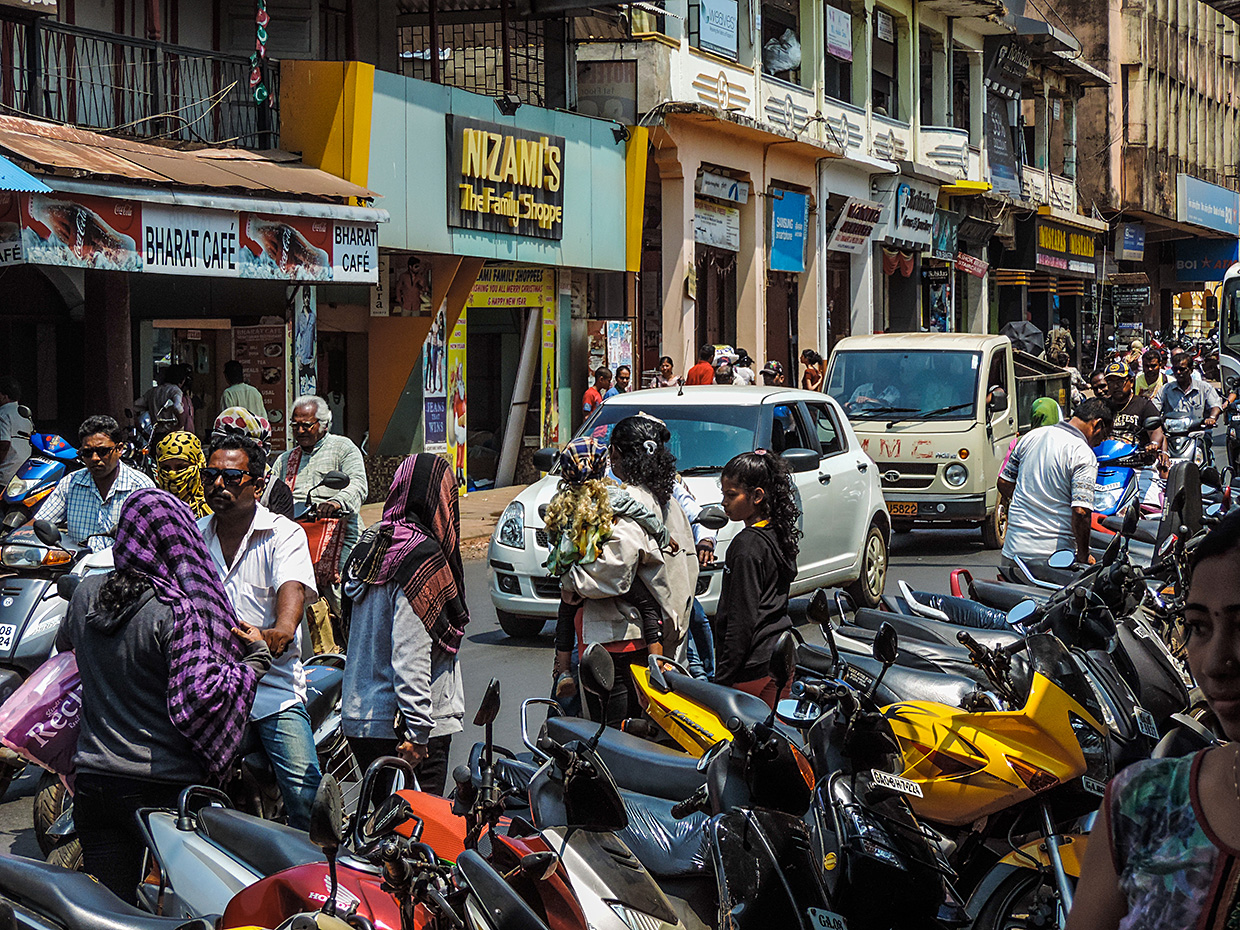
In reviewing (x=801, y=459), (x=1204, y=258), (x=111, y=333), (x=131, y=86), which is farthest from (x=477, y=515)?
(x=1204, y=258)

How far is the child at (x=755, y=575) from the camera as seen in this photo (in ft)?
19.1

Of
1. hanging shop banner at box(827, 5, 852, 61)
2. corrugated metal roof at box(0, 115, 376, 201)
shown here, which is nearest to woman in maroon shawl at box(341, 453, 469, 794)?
corrugated metal roof at box(0, 115, 376, 201)

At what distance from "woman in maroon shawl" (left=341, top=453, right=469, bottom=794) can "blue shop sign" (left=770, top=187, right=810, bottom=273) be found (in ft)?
70.2

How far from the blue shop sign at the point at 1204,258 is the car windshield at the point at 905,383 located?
39.8 metres

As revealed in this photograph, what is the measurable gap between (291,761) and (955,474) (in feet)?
36.0

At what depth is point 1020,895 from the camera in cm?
410

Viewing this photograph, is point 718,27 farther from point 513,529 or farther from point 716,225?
point 513,529

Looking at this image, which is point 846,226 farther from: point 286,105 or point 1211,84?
point 1211,84

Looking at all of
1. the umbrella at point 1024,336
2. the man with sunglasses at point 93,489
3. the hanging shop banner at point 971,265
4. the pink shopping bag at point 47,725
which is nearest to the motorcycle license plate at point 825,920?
the pink shopping bag at point 47,725

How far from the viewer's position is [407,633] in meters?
5.07

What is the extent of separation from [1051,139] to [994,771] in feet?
125

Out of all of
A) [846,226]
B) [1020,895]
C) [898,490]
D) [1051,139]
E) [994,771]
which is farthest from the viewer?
[1051,139]

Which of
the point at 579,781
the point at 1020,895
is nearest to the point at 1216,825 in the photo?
the point at 579,781

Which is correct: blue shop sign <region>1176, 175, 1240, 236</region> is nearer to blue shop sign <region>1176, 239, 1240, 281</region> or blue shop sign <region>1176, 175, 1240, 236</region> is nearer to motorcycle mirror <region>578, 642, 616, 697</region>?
blue shop sign <region>1176, 239, 1240, 281</region>
